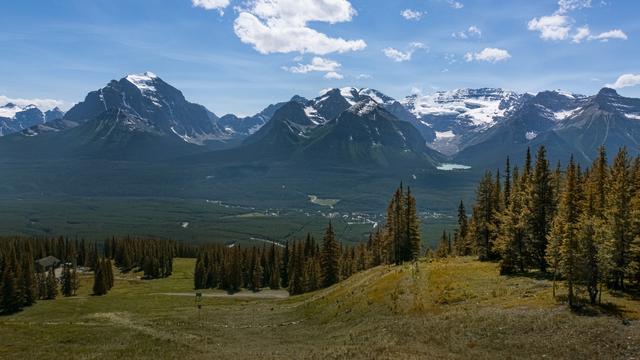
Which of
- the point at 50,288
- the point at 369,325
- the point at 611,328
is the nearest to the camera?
the point at 611,328

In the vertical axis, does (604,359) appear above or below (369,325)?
above

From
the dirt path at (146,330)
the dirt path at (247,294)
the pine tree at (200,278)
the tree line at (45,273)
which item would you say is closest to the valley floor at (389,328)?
the dirt path at (146,330)

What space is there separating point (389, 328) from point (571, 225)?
20137 millimetres

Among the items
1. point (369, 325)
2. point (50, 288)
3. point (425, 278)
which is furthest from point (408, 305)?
point (50, 288)

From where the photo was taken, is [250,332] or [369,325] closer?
[369,325]

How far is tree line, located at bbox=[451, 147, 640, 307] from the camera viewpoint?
47.7 metres

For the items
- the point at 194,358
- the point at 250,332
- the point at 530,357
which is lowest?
the point at 250,332

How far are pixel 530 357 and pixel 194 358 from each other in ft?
94.2

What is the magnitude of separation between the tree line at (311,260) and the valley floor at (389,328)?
94.8 feet

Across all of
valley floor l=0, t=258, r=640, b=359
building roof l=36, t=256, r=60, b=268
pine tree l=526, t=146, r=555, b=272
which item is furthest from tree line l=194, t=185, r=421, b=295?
building roof l=36, t=256, r=60, b=268

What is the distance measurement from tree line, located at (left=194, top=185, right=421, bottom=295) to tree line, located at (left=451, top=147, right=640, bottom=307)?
14711mm

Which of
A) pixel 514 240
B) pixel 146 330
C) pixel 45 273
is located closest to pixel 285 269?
pixel 45 273

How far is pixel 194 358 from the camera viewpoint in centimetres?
4700

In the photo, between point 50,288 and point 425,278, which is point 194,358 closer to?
point 425,278
